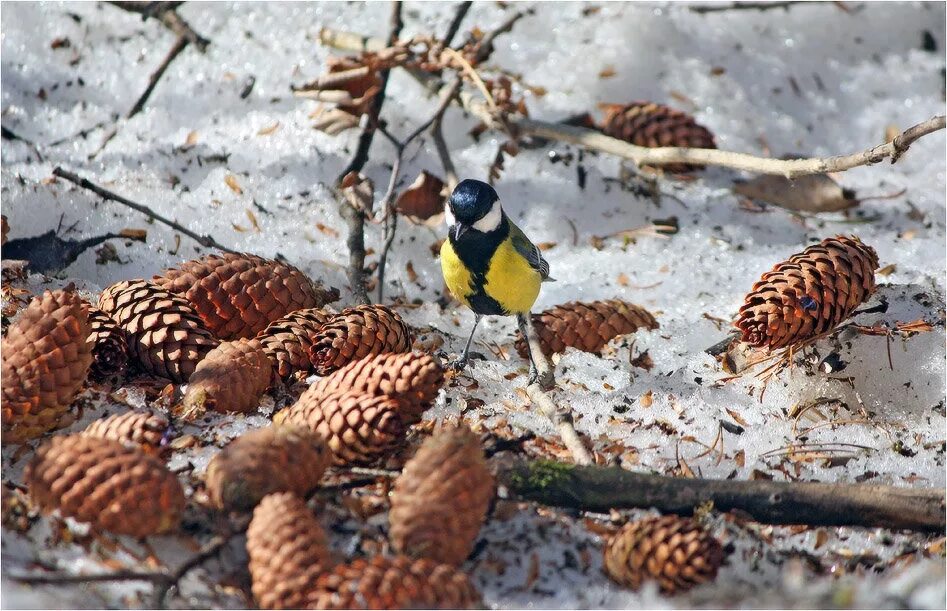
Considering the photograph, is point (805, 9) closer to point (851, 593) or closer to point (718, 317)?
point (718, 317)

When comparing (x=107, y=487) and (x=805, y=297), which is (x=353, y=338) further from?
(x=805, y=297)

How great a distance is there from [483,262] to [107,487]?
52.8 inches

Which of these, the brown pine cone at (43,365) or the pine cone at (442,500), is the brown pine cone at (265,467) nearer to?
the pine cone at (442,500)

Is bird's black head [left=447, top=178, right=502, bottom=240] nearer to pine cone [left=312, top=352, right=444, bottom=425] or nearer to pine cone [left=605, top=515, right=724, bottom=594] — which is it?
pine cone [left=312, top=352, right=444, bottom=425]

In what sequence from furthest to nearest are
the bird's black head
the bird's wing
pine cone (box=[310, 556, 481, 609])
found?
the bird's wing → the bird's black head → pine cone (box=[310, 556, 481, 609])

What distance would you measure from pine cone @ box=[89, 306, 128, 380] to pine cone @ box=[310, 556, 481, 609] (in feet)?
3.09

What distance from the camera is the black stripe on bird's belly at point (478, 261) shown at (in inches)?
100

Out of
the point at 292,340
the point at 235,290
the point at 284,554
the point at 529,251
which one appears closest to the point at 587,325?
the point at 529,251

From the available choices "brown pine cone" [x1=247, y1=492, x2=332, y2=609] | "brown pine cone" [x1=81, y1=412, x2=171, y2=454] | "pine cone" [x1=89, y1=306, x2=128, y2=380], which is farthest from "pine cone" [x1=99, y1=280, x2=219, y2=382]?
Result: "brown pine cone" [x1=247, y1=492, x2=332, y2=609]

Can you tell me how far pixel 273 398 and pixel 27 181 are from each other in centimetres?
116

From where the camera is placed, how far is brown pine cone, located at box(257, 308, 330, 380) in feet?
6.86

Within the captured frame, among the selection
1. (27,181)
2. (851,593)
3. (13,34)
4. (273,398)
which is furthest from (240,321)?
(13,34)

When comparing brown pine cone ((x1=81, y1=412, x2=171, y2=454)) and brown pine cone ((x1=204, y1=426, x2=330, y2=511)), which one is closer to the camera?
brown pine cone ((x1=204, y1=426, x2=330, y2=511))

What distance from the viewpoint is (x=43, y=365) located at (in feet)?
5.66
